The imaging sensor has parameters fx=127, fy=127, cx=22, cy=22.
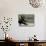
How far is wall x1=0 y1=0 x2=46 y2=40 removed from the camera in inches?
191

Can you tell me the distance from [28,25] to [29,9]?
62cm

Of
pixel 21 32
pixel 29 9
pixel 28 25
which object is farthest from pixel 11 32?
pixel 29 9

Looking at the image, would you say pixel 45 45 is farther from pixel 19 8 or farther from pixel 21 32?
pixel 19 8

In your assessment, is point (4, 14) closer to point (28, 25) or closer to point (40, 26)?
point (28, 25)

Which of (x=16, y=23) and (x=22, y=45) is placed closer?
(x=22, y=45)

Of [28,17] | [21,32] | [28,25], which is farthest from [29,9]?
[21,32]

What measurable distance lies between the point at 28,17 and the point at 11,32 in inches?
34.6

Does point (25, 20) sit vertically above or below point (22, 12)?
below

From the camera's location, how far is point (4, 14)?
4.94 metres

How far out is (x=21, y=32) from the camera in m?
4.89

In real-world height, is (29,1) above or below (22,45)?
above

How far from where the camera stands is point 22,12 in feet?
16.2

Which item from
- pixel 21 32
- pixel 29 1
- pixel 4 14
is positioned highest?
pixel 29 1

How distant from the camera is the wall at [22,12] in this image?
4859mm
